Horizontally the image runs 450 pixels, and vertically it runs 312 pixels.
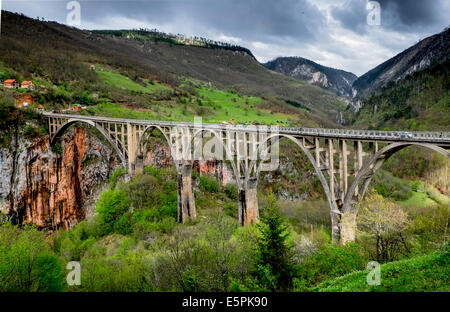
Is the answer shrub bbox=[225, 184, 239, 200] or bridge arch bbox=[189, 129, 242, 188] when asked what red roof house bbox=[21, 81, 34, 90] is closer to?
bridge arch bbox=[189, 129, 242, 188]

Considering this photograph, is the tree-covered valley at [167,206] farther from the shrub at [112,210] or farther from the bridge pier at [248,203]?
the bridge pier at [248,203]

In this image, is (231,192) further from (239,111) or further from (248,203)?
(239,111)

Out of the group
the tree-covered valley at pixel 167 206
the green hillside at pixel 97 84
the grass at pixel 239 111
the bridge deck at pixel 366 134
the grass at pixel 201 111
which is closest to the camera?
the tree-covered valley at pixel 167 206

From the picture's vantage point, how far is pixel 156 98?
83688 mm

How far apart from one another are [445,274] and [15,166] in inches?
2046

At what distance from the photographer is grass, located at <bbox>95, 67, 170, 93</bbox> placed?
83938mm

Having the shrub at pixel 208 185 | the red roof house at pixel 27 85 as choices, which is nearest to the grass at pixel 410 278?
the shrub at pixel 208 185

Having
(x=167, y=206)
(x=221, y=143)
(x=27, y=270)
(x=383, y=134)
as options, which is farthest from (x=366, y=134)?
(x=167, y=206)

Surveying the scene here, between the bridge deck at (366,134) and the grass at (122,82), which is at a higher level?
the grass at (122,82)

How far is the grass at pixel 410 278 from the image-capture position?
9188 millimetres

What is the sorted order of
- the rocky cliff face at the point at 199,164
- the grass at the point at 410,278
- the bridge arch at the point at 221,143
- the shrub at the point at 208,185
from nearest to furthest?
the grass at the point at 410,278, the bridge arch at the point at 221,143, the shrub at the point at 208,185, the rocky cliff face at the point at 199,164

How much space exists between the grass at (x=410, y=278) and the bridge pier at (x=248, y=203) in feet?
50.5
